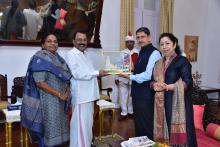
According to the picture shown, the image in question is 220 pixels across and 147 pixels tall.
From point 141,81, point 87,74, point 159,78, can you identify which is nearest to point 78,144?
point 87,74

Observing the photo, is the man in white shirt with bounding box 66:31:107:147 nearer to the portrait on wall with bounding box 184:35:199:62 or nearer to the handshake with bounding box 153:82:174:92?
the handshake with bounding box 153:82:174:92

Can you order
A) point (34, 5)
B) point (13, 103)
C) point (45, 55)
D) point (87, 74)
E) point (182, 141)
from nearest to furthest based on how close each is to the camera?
point (182, 141) < point (45, 55) < point (87, 74) < point (13, 103) < point (34, 5)

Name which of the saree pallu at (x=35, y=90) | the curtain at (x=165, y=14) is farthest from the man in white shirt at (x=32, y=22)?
the curtain at (x=165, y=14)

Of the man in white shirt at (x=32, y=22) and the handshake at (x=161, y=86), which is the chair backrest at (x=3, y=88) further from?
the handshake at (x=161, y=86)

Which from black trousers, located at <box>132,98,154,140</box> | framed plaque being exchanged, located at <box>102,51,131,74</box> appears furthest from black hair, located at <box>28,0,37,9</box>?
black trousers, located at <box>132,98,154,140</box>

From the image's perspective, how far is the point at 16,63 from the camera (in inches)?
185

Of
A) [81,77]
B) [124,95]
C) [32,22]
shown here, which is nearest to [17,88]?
[32,22]

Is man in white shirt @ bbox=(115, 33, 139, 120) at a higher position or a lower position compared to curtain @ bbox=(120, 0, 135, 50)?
lower

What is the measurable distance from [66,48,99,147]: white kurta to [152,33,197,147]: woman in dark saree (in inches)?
32.3

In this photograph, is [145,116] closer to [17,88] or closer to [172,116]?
[172,116]

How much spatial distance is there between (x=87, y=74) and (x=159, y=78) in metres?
0.87

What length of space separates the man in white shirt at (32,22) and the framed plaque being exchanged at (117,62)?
1.75m

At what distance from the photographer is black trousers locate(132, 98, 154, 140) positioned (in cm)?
292

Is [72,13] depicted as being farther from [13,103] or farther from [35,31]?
[13,103]
